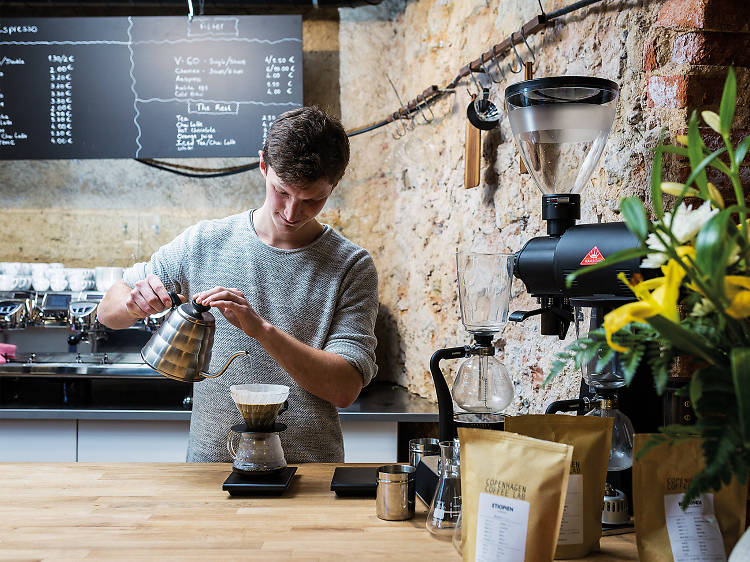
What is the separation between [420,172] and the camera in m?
2.92

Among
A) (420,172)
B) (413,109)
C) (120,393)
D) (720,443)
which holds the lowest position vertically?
(120,393)

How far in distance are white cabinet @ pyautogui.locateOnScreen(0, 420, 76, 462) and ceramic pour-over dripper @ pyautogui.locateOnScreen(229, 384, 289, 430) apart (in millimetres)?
1448

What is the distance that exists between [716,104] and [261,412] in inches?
43.1

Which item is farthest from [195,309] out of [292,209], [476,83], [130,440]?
[130,440]

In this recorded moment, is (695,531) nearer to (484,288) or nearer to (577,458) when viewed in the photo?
(577,458)

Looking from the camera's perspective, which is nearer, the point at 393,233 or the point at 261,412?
the point at 261,412

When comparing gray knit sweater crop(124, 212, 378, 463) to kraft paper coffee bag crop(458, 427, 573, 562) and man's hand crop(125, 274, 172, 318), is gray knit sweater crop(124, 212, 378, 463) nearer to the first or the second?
man's hand crop(125, 274, 172, 318)

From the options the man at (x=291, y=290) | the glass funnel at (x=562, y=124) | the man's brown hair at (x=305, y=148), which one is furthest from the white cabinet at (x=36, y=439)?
the glass funnel at (x=562, y=124)

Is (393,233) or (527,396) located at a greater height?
(393,233)

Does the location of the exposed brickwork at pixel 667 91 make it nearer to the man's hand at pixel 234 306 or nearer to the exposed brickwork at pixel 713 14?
the exposed brickwork at pixel 713 14

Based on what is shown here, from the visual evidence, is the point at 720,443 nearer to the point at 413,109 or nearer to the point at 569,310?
the point at 569,310

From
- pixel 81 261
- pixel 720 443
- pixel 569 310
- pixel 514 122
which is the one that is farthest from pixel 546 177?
pixel 81 261

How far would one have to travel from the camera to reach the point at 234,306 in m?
1.52

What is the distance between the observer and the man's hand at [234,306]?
150 centimetres
